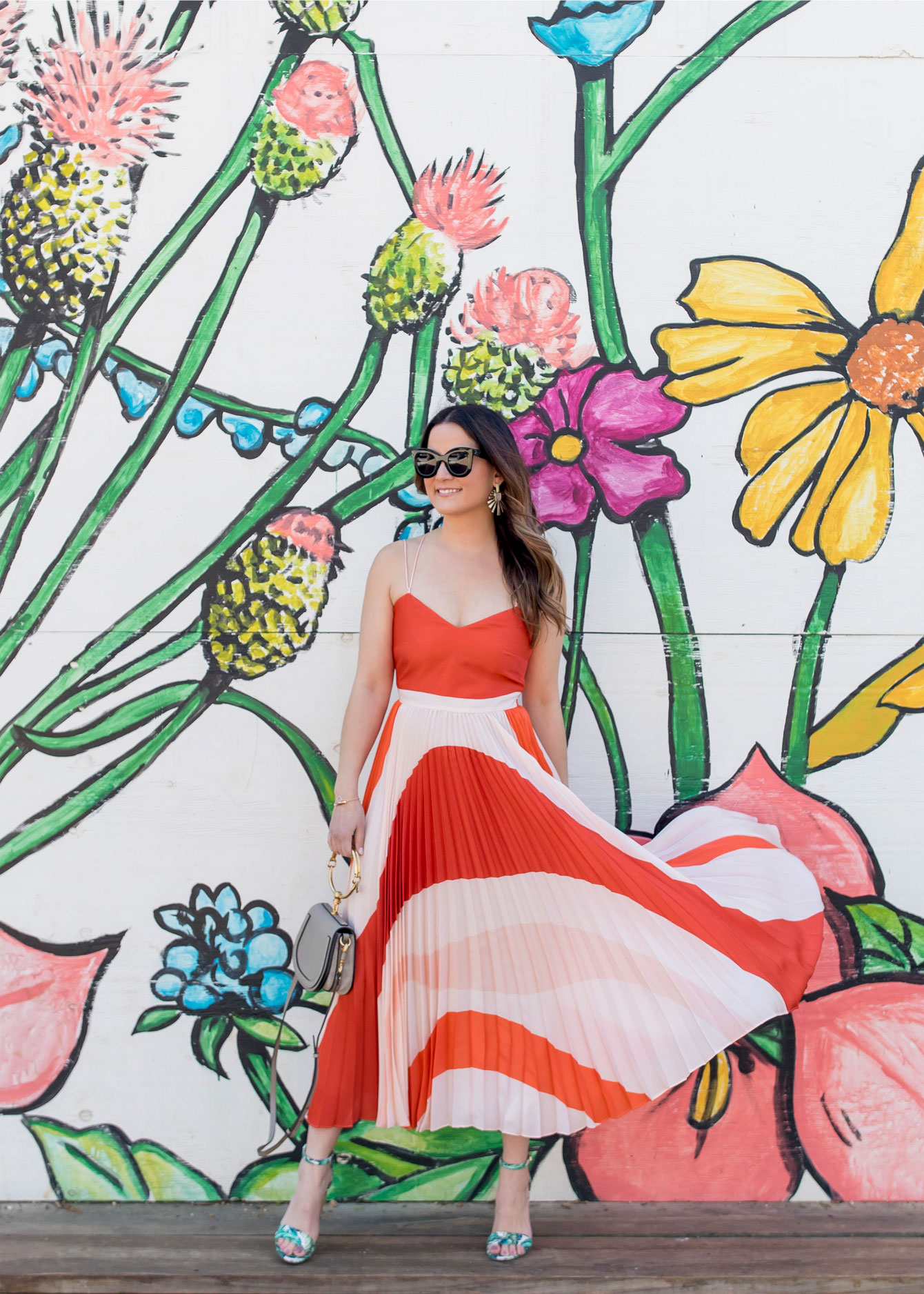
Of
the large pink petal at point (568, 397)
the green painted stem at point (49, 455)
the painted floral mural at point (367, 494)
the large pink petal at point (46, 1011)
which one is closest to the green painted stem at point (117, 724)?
the painted floral mural at point (367, 494)

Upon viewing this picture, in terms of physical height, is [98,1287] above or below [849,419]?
below

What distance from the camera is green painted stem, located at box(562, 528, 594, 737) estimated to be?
9.70 feet

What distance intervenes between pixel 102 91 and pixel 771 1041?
327cm

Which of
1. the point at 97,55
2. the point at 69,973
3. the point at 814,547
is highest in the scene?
the point at 97,55

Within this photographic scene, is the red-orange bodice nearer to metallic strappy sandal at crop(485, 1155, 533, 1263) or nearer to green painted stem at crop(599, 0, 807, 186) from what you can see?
metallic strappy sandal at crop(485, 1155, 533, 1263)

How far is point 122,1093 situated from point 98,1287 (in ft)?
1.57

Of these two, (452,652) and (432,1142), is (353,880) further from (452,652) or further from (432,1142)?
(432,1142)

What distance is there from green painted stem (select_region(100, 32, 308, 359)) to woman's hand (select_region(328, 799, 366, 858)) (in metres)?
1.50

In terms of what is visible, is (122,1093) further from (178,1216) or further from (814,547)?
(814,547)

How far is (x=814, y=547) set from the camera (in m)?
2.98

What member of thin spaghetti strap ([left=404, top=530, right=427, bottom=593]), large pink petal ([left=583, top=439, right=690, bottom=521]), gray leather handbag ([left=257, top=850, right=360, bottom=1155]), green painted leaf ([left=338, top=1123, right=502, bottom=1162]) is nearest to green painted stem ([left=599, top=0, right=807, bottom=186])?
large pink petal ([left=583, top=439, right=690, bottom=521])

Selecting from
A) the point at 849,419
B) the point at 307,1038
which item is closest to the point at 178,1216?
the point at 307,1038

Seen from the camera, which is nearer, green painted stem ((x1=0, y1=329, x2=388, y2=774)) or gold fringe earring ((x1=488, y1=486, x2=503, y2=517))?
gold fringe earring ((x1=488, y1=486, x2=503, y2=517))

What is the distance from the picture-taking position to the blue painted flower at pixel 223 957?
2938 mm
